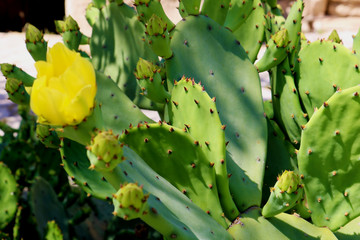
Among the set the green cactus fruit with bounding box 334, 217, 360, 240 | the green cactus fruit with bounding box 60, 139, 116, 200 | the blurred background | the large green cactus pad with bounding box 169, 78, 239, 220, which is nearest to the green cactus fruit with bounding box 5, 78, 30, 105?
the green cactus fruit with bounding box 60, 139, 116, 200

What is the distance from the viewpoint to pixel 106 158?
82 centimetres

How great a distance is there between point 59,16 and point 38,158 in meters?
5.21

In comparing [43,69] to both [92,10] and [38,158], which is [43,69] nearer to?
[92,10]

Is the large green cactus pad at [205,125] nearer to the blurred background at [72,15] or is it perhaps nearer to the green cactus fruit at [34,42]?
the green cactus fruit at [34,42]

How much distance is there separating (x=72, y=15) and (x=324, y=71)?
13.8 ft

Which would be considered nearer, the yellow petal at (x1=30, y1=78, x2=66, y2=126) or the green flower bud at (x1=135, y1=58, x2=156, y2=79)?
the yellow petal at (x1=30, y1=78, x2=66, y2=126)

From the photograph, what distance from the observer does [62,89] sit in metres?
0.79

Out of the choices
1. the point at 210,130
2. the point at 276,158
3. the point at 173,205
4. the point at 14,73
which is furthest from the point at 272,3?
the point at 173,205

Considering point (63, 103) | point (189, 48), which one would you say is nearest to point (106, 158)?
point (63, 103)

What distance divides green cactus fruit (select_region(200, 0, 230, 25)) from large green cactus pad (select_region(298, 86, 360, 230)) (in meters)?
0.50

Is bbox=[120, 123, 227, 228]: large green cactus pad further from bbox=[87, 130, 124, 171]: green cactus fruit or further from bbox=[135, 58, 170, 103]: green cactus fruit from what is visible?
bbox=[87, 130, 124, 171]: green cactus fruit

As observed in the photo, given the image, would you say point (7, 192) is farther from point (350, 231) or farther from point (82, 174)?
point (350, 231)

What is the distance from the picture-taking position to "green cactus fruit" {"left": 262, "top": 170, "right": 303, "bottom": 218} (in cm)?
108

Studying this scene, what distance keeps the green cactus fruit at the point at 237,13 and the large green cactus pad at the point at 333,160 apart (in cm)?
50
